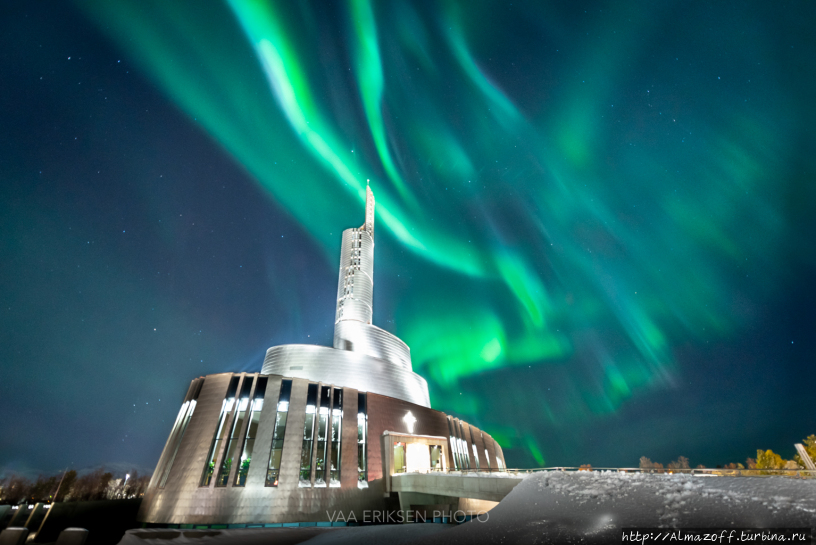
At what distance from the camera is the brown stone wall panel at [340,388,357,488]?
119 feet

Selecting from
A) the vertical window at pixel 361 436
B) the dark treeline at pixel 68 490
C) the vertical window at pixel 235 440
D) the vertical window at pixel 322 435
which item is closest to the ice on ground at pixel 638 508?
the vertical window at pixel 322 435

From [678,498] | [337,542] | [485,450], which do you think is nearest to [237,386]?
[337,542]

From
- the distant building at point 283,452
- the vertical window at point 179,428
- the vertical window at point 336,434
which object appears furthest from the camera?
the vertical window at point 336,434

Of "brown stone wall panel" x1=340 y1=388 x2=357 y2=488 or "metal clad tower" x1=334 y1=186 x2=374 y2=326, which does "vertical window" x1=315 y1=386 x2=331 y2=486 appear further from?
"metal clad tower" x1=334 y1=186 x2=374 y2=326

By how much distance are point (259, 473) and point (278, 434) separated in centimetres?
367

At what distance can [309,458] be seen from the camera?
1391 inches

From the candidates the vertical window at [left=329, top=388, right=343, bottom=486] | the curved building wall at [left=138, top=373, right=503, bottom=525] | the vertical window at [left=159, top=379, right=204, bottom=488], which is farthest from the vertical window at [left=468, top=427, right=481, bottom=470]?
the vertical window at [left=159, top=379, right=204, bottom=488]

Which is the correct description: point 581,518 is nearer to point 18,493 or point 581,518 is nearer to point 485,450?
point 485,450

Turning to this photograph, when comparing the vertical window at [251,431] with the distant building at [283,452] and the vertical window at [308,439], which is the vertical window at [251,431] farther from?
the vertical window at [308,439]

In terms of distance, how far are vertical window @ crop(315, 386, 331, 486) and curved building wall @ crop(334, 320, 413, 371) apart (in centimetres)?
2240

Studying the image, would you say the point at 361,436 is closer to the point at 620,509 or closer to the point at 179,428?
the point at 179,428

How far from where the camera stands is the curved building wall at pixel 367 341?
63750 mm

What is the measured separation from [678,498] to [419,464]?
110ft

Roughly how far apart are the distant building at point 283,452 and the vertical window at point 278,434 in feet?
0.29
